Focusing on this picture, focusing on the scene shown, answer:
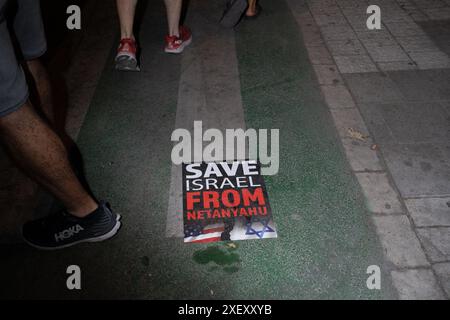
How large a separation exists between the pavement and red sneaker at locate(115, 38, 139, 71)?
12 centimetres

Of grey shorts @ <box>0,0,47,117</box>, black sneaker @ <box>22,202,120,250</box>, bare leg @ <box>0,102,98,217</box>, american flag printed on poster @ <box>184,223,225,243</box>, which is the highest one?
→ grey shorts @ <box>0,0,47,117</box>

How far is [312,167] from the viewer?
237 cm

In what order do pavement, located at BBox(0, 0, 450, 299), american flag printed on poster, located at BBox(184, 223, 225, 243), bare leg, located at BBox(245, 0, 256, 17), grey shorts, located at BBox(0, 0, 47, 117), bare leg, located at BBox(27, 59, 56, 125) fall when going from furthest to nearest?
bare leg, located at BBox(245, 0, 256, 17) < bare leg, located at BBox(27, 59, 56, 125) < american flag printed on poster, located at BBox(184, 223, 225, 243) < pavement, located at BBox(0, 0, 450, 299) < grey shorts, located at BBox(0, 0, 47, 117)

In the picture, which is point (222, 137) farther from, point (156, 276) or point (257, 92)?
point (156, 276)

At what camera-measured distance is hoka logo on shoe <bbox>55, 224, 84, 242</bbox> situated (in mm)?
1886

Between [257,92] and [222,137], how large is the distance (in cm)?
71

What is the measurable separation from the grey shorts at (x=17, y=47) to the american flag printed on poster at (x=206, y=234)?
1120 millimetres

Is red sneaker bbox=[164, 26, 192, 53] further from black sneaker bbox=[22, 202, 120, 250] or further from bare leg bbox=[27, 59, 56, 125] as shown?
black sneaker bbox=[22, 202, 120, 250]

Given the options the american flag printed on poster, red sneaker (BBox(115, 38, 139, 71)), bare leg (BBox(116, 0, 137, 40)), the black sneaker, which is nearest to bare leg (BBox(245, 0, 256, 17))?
bare leg (BBox(116, 0, 137, 40))

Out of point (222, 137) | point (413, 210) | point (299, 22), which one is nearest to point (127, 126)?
point (222, 137)

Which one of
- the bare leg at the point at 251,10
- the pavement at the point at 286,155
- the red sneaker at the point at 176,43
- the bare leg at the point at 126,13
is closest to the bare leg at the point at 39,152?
the pavement at the point at 286,155

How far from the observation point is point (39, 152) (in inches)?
61.4

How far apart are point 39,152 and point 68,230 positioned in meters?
0.55

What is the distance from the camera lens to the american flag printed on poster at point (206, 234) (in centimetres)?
197
